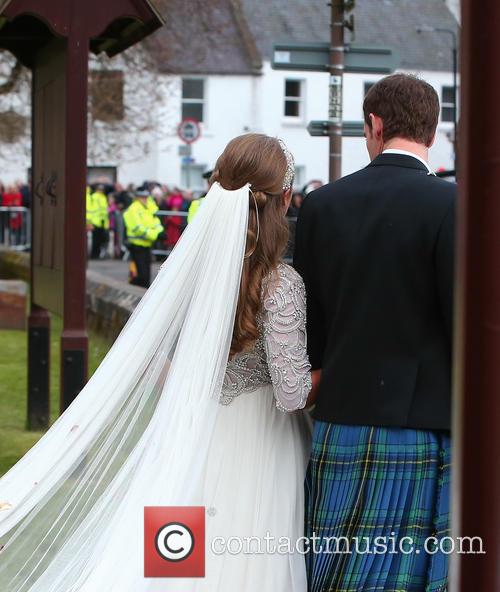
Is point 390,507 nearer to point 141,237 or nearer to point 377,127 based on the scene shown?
point 377,127

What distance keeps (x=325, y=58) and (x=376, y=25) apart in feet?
130

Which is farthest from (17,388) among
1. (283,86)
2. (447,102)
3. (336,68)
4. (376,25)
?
(447,102)

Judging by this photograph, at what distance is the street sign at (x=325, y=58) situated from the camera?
935 centimetres

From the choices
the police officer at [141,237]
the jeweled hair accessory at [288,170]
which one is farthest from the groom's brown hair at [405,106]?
the police officer at [141,237]

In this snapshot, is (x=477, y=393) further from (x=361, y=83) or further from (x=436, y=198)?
(x=361, y=83)

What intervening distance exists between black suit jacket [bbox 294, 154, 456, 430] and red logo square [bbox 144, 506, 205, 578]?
0.49 meters

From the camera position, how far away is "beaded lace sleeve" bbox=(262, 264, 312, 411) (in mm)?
3322

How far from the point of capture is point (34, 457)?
151 inches

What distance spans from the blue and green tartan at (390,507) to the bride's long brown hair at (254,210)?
429mm

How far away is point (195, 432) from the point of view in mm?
3389

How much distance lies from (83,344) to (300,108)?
1588 inches

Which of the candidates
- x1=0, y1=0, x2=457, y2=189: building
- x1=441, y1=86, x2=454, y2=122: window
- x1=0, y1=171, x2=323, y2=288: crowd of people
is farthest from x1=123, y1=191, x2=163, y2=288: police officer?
x1=441, y1=86, x2=454, y2=122: window

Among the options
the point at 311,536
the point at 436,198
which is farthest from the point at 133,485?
the point at 436,198

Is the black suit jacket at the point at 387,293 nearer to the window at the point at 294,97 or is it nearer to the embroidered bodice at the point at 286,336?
the embroidered bodice at the point at 286,336
